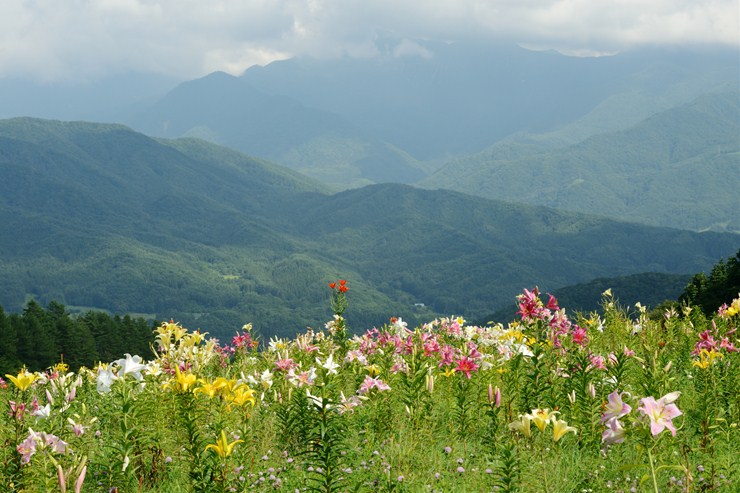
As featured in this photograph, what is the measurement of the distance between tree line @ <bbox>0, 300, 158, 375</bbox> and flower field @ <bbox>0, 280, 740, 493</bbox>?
57.0m

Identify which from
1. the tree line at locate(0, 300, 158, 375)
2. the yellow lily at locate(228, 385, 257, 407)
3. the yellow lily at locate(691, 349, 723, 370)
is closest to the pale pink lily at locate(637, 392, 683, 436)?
the yellow lily at locate(228, 385, 257, 407)

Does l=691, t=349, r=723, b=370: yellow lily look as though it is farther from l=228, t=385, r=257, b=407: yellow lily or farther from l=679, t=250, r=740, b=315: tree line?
l=679, t=250, r=740, b=315: tree line

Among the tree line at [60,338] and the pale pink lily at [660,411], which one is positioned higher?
the pale pink lily at [660,411]

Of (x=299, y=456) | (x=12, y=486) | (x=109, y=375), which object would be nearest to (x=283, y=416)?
(x=299, y=456)

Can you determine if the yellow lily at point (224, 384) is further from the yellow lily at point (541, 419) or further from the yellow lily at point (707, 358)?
the yellow lily at point (707, 358)

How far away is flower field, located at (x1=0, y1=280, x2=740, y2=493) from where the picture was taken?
593cm

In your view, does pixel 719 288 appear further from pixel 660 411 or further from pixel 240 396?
pixel 660 411

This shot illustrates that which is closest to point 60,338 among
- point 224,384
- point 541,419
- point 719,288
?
point 719,288

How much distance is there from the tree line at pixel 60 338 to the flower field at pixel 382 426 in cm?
5702

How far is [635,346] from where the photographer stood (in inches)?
431

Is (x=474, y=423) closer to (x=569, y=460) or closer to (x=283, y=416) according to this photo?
(x=569, y=460)

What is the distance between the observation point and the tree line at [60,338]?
65812 millimetres

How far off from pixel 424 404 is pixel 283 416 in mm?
1789

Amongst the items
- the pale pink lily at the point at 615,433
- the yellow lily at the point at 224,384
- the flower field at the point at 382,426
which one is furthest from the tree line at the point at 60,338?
the pale pink lily at the point at 615,433
